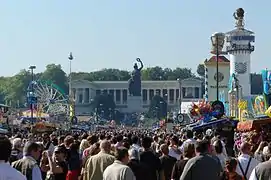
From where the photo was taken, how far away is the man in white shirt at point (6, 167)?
24.1 ft

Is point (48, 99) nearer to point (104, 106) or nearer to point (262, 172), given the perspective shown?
point (262, 172)

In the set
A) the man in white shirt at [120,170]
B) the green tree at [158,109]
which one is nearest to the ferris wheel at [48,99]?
the green tree at [158,109]

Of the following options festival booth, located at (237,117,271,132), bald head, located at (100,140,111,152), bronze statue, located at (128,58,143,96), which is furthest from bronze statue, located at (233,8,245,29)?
bald head, located at (100,140,111,152)

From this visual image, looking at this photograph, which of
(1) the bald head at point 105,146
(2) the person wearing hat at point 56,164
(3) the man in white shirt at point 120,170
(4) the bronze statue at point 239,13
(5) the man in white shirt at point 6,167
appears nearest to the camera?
(5) the man in white shirt at point 6,167

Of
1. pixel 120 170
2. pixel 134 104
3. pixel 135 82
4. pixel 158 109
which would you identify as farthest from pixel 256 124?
pixel 134 104

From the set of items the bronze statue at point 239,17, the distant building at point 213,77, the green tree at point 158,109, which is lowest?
the green tree at point 158,109

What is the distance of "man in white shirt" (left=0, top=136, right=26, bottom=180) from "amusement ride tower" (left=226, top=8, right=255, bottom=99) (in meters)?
122

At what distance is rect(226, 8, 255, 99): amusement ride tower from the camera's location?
13025cm

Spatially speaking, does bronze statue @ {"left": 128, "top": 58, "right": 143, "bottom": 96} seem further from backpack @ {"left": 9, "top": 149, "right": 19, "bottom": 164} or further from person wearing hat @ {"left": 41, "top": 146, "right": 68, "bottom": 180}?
person wearing hat @ {"left": 41, "top": 146, "right": 68, "bottom": 180}

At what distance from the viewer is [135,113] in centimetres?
19000

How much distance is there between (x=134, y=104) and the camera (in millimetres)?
194625

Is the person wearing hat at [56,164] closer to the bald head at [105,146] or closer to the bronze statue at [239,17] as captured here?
the bald head at [105,146]

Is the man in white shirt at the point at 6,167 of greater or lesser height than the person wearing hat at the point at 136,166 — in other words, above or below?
above

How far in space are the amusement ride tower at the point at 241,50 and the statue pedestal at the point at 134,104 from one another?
200 ft
